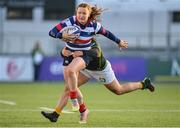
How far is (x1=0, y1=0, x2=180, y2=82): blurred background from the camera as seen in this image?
30.0 meters

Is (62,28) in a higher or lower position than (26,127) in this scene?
higher

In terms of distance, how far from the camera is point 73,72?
11617 mm

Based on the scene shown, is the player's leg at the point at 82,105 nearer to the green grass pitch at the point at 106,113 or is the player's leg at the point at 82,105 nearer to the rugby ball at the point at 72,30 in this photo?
the green grass pitch at the point at 106,113

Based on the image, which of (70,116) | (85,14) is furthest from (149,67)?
(85,14)

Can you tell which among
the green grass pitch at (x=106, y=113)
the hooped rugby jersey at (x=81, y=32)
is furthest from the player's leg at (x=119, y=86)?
the hooped rugby jersey at (x=81, y=32)

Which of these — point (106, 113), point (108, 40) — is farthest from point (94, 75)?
point (108, 40)

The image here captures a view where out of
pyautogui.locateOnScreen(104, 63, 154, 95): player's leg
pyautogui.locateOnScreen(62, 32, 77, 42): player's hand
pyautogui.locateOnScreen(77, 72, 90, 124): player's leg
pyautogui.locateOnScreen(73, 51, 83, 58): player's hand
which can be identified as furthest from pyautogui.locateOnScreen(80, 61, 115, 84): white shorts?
pyautogui.locateOnScreen(62, 32, 77, 42): player's hand

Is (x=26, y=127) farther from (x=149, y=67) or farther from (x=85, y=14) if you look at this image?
(x=149, y=67)

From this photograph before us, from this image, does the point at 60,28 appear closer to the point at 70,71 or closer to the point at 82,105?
the point at 70,71

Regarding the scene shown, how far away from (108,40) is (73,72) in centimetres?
2429

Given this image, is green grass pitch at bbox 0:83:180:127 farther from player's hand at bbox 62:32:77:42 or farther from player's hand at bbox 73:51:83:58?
player's hand at bbox 62:32:77:42

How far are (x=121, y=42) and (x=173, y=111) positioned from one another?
2.74m

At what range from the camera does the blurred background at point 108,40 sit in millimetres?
30016

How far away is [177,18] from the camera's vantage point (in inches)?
1518
